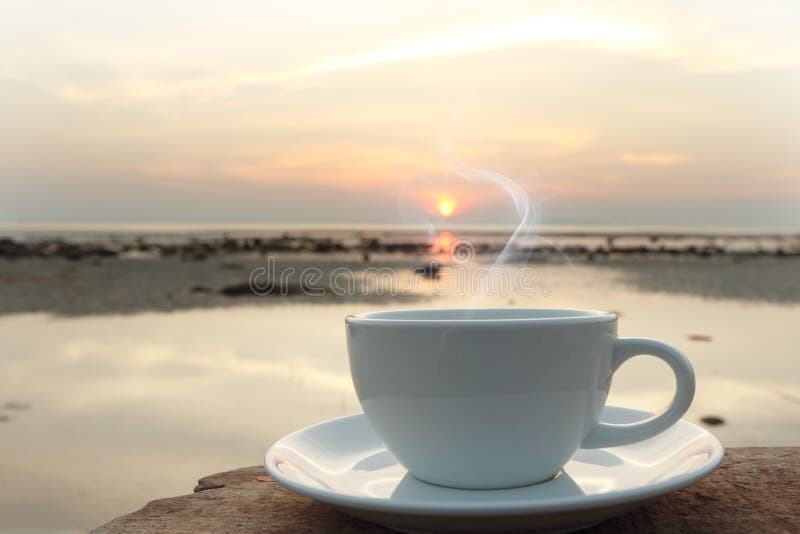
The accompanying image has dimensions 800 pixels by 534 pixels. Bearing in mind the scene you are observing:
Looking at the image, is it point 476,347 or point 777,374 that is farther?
point 777,374

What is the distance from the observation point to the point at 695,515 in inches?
38.7

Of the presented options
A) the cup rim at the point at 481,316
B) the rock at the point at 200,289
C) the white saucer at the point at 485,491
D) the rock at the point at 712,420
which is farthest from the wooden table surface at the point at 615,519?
the rock at the point at 200,289

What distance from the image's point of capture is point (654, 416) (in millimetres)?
1074

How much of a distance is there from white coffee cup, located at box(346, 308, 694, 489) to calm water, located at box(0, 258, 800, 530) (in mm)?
2461

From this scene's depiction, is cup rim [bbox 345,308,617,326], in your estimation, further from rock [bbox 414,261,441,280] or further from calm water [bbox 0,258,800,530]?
rock [bbox 414,261,441,280]

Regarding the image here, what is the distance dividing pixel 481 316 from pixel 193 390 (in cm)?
392

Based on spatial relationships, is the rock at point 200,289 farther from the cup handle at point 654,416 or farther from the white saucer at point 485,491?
the cup handle at point 654,416

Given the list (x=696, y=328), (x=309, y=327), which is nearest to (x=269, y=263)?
(x=309, y=327)

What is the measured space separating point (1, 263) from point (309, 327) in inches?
440

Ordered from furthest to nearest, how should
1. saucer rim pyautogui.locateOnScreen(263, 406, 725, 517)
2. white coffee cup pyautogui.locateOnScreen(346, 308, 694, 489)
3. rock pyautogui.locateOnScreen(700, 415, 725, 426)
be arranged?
rock pyautogui.locateOnScreen(700, 415, 725, 426)
white coffee cup pyautogui.locateOnScreen(346, 308, 694, 489)
saucer rim pyautogui.locateOnScreen(263, 406, 725, 517)

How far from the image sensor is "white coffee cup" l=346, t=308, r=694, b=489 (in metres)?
0.95

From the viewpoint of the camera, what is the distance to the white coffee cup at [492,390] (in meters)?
0.95

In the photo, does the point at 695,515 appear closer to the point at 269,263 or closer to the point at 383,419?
the point at 383,419

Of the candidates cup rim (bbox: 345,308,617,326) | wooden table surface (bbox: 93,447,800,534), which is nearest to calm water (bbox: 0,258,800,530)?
wooden table surface (bbox: 93,447,800,534)
